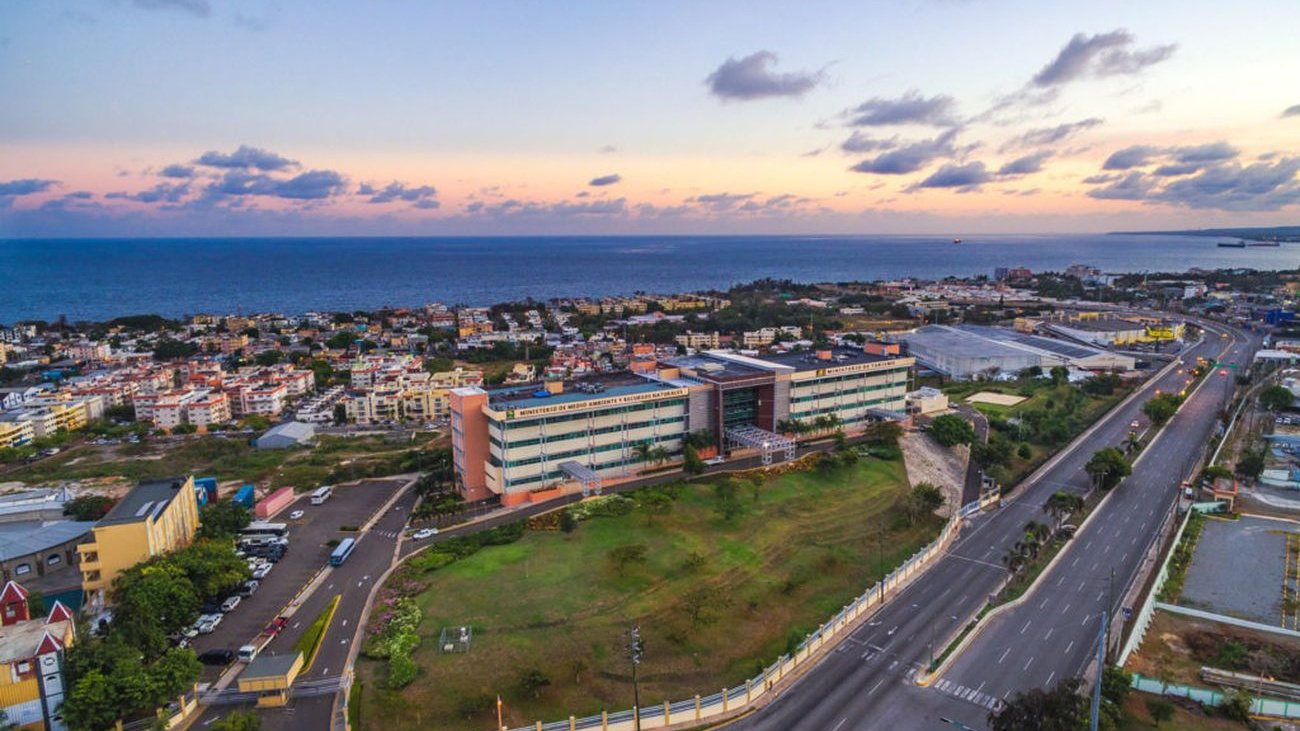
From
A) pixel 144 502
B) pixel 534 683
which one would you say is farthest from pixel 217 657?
pixel 534 683

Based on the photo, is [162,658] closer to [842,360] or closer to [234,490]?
[234,490]

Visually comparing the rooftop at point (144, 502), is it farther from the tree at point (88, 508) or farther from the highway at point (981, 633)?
the highway at point (981, 633)

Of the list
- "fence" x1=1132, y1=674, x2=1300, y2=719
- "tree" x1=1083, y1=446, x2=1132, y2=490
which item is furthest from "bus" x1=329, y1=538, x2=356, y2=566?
"tree" x1=1083, y1=446, x2=1132, y2=490

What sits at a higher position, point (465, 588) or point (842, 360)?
point (842, 360)

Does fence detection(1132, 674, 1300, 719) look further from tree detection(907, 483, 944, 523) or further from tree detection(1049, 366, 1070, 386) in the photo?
tree detection(1049, 366, 1070, 386)

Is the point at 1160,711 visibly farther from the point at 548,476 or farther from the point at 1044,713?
the point at 548,476

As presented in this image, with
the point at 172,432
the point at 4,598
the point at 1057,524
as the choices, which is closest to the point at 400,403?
the point at 172,432
